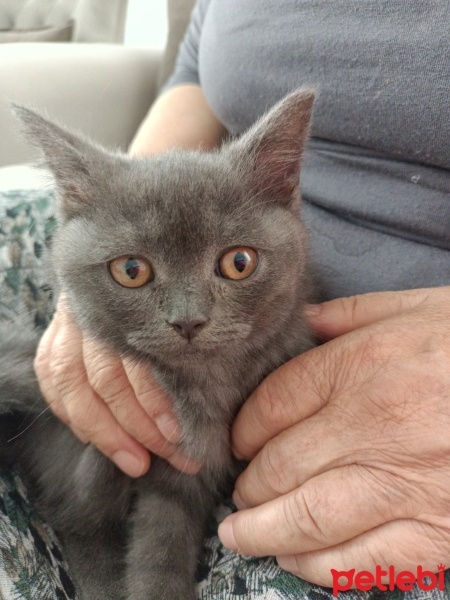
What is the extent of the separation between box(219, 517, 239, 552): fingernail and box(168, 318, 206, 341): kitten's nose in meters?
0.27

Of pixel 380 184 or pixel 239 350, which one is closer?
pixel 239 350

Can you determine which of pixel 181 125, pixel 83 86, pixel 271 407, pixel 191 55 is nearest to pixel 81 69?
pixel 83 86

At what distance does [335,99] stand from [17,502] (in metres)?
0.75

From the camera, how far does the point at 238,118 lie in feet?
3.37

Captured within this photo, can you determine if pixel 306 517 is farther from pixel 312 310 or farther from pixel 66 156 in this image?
pixel 66 156

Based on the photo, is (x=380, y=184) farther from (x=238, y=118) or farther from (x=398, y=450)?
(x=398, y=450)

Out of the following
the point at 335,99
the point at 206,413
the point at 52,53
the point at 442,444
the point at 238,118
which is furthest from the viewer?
the point at 52,53

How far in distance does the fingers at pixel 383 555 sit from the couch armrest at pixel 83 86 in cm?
108

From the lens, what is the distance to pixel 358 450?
0.66 meters

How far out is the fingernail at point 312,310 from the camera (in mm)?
792

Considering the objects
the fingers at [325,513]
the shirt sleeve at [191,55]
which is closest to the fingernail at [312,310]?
the fingers at [325,513]

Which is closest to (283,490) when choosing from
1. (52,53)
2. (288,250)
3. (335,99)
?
(288,250)

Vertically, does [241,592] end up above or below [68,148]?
below

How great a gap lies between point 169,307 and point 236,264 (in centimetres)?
10
